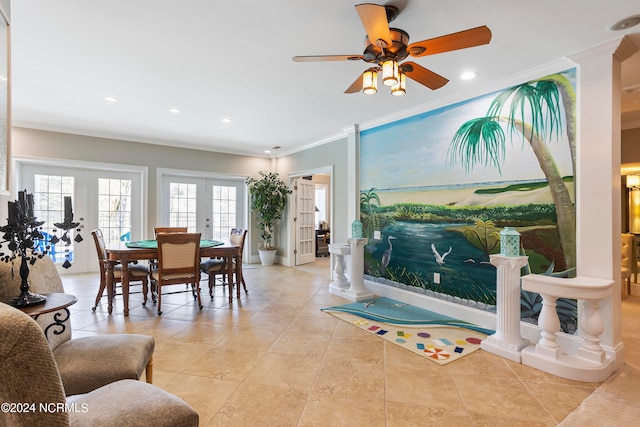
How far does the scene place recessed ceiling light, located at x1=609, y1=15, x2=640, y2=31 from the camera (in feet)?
6.95

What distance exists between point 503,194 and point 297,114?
269 cm

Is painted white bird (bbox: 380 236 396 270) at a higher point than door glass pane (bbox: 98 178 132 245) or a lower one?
lower

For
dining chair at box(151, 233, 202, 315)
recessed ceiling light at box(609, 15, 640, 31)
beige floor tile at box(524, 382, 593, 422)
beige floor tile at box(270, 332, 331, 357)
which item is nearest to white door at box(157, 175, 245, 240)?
dining chair at box(151, 233, 202, 315)

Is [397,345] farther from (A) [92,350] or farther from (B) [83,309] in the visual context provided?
(B) [83,309]

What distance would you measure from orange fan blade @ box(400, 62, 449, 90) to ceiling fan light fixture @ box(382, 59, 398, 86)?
0.20 metres

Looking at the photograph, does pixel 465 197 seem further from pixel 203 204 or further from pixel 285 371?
pixel 203 204

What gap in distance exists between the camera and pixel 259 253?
7055 mm

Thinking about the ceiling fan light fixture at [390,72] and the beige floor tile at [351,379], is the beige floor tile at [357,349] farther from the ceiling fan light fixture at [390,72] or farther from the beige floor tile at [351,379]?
the ceiling fan light fixture at [390,72]

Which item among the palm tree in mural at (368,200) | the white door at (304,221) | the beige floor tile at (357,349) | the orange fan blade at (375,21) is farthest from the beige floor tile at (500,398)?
the white door at (304,221)

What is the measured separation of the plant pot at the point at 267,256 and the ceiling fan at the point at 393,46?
16.5 feet

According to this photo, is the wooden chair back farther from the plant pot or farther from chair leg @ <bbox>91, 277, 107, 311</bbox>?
the plant pot

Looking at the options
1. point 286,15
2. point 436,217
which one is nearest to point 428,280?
point 436,217

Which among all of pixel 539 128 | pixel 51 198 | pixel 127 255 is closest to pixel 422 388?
pixel 539 128

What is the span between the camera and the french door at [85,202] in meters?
5.27
